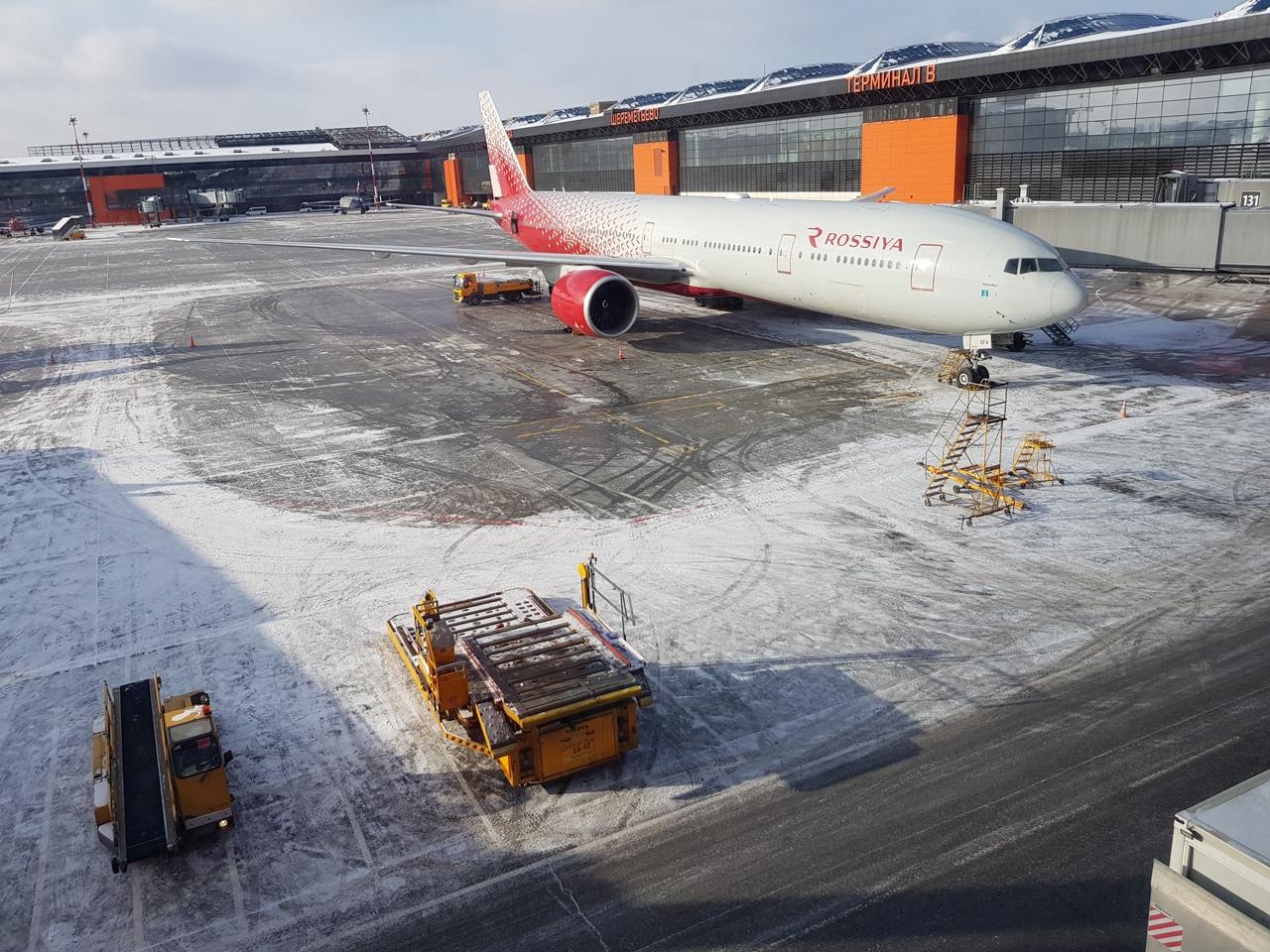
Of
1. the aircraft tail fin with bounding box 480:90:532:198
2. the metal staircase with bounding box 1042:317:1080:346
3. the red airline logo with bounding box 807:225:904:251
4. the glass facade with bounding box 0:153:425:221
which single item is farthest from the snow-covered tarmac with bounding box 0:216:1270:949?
the glass facade with bounding box 0:153:425:221

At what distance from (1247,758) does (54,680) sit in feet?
52.0

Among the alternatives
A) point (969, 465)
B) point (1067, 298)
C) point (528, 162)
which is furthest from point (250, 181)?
point (969, 465)

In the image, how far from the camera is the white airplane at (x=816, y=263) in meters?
24.0

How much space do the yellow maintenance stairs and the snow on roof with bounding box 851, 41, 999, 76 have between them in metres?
53.9

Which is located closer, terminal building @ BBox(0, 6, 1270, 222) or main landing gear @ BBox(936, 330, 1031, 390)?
main landing gear @ BBox(936, 330, 1031, 390)

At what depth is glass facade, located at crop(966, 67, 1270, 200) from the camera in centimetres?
4388

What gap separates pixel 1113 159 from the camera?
48.7 meters

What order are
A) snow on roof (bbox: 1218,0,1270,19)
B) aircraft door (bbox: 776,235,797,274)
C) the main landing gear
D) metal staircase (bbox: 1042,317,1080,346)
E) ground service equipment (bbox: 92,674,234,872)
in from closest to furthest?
ground service equipment (bbox: 92,674,234,872), the main landing gear, aircraft door (bbox: 776,235,797,274), metal staircase (bbox: 1042,317,1080,346), snow on roof (bbox: 1218,0,1270,19)

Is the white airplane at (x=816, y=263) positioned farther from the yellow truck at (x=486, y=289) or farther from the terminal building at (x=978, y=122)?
the terminal building at (x=978, y=122)

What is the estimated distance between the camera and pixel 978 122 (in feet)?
174

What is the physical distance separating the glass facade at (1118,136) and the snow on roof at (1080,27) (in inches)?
110

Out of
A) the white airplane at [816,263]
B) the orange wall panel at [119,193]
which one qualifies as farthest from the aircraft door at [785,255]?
the orange wall panel at [119,193]

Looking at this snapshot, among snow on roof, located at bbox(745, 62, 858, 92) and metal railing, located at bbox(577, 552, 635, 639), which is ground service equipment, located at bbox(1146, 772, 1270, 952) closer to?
metal railing, located at bbox(577, 552, 635, 639)

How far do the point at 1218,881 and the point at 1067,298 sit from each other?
20111mm
